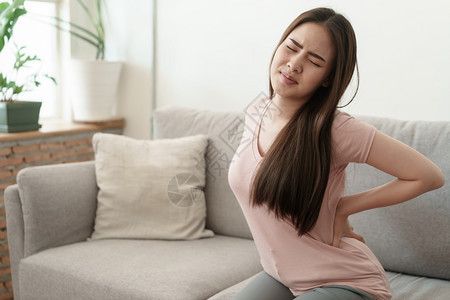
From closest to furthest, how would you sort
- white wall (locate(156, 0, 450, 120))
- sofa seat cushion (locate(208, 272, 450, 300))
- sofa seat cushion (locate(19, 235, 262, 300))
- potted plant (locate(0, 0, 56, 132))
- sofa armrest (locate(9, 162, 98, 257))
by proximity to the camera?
sofa seat cushion (locate(208, 272, 450, 300))
sofa seat cushion (locate(19, 235, 262, 300))
sofa armrest (locate(9, 162, 98, 257))
white wall (locate(156, 0, 450, 120))
potted plant (locate(0, 0, 56, 132))

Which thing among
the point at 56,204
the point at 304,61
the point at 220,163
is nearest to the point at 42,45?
the point at 56,204

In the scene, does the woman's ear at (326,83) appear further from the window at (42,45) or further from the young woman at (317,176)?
the window at (42,45)

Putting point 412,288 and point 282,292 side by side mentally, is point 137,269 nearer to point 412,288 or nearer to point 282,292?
point 282,292

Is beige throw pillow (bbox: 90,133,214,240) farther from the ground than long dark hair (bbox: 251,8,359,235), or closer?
closer

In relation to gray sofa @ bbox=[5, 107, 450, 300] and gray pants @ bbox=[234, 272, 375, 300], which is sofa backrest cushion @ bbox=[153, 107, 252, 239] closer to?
gray sofa @ bbox=[5, 107, 450, 300]

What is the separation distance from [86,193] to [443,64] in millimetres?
1508

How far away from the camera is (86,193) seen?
2268 mm

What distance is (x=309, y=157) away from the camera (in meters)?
1.41

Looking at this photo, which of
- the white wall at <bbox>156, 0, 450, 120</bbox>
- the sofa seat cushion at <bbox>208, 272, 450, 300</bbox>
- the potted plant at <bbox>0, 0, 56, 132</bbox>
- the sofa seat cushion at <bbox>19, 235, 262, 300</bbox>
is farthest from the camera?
the potted plant at <bbox>0, 0, 56, 132</bbox>

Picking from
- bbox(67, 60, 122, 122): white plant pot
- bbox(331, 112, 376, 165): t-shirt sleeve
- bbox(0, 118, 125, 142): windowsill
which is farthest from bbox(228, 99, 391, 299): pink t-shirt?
bbox(67, 60, 122, 122): white plant pot

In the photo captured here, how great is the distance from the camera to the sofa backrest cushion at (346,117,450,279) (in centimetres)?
181

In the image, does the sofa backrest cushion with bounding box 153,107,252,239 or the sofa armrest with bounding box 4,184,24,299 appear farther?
the sofa backrest cushion with bounding box 153,107,252,239

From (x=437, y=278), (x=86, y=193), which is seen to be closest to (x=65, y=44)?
(x=86, y=193)

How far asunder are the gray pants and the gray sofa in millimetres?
Answer: 195
